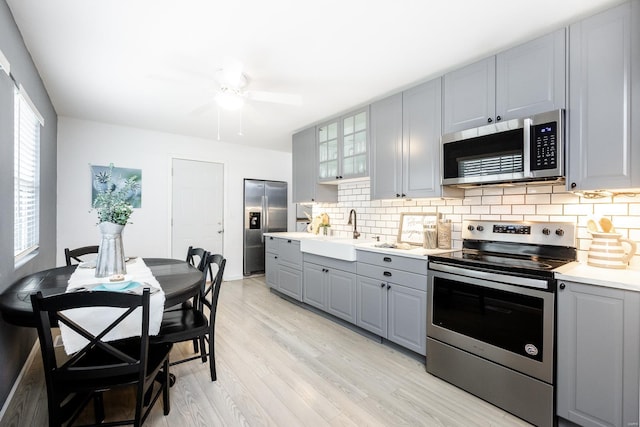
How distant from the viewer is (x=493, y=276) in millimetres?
1900

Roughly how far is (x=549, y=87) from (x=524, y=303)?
1.41 meters

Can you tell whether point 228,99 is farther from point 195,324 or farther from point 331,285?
point 331,285

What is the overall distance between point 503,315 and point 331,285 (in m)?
1.72

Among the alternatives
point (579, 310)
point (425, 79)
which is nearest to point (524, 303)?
point (579, 310)

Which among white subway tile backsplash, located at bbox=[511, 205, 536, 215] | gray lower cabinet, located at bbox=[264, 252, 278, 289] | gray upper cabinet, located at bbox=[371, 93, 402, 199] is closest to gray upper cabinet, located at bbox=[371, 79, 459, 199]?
gray upper cabinet, located at bbox=[371, 93, 402, 199]

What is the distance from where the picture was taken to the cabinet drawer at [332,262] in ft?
9.84

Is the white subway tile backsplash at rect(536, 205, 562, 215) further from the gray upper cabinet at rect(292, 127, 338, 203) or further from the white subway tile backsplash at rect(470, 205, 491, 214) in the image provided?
the gray upper cabinet at rect(292, 127, 338, 203)

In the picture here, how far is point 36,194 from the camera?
108 inches

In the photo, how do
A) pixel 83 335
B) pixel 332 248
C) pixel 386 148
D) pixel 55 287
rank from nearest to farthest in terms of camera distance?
pixel 83 335
pixel 55 287
pixel 386 148
pixel 332 248

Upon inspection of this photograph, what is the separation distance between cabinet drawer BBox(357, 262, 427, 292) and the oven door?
90 millimetres

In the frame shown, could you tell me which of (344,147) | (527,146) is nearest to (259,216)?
(344,147)

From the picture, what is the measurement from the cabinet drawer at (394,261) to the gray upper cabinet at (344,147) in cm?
94

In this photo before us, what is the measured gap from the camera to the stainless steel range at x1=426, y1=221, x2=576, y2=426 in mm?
1713

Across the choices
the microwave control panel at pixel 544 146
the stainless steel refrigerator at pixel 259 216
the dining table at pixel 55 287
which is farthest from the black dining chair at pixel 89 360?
the stainless steel refrigerator at pixel 259 216
